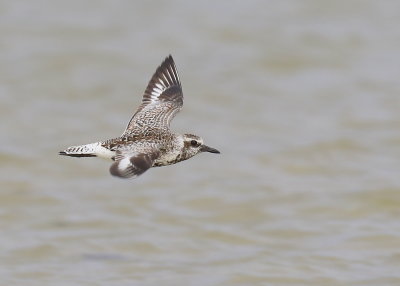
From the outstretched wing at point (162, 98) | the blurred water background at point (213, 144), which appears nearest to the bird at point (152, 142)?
the outstretched wing at point (162, 98)

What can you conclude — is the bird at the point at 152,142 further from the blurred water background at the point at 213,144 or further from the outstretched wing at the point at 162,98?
the blurred water background at the point at 213,144

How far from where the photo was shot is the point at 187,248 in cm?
1347

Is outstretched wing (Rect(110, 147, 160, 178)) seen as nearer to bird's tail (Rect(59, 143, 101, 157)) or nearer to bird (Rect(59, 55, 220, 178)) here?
bird (Rect(59, 55, 220, 178))

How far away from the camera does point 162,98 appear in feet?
38.5

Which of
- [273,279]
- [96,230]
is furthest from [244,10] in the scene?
[273,279]

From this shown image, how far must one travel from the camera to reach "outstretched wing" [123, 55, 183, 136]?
441 inches

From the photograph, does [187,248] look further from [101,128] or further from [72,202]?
[101,128]

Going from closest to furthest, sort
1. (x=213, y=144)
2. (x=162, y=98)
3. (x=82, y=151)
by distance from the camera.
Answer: (x=82, y=151) → (x=162, y=98) → (x=213, y=144)

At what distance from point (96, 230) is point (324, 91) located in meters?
6.53

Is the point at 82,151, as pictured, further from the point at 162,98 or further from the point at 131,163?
the point at 162,98

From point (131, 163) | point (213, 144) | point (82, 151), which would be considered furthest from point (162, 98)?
point (213, 144)

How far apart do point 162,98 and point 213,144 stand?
4952 mm

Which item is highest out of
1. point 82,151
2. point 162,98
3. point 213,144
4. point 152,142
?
point 213,144

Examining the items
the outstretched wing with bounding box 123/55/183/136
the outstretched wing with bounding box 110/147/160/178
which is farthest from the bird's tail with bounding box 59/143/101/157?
the outstretched wing with bounding box 123/55/183/136
